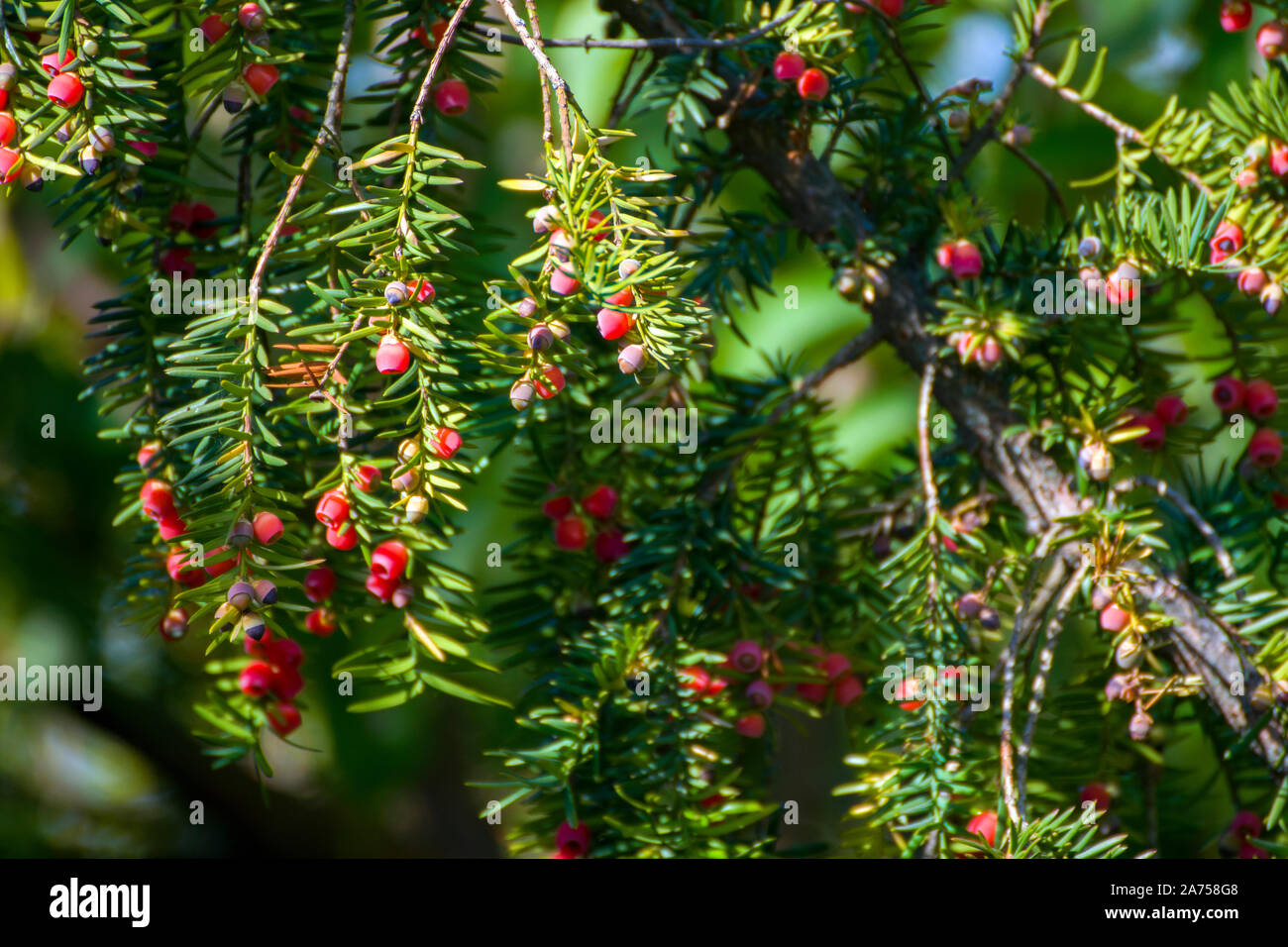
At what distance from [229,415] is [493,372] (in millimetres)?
144

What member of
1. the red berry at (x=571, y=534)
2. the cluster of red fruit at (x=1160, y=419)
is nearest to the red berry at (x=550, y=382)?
the red berry at (x=571, y=534)

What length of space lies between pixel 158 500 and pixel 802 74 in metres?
0.39

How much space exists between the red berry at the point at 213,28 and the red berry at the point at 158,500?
0.70ft

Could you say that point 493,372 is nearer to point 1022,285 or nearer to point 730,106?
point 730,106

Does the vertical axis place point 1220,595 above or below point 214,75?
below

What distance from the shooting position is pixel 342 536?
0.48m

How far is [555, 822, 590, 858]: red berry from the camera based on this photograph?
552 mm

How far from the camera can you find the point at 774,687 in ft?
1.96

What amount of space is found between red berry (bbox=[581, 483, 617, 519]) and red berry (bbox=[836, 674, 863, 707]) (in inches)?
6.6

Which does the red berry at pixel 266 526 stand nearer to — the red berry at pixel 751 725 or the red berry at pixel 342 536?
the red berry at pixel 342 536

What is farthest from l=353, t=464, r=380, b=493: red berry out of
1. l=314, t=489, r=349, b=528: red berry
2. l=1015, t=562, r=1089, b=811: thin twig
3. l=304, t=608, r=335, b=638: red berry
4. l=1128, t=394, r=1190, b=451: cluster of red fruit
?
l=1128, t=394, r=1190, b=451: cluster of red fruit

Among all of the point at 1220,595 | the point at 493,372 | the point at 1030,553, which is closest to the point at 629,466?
the point at 493,372

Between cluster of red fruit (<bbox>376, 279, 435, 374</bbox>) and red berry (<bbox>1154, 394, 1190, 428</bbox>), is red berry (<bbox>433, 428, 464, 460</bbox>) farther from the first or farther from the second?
Answer: red berry (<bbox>1154, 394, 1190, 428</bbox>)
